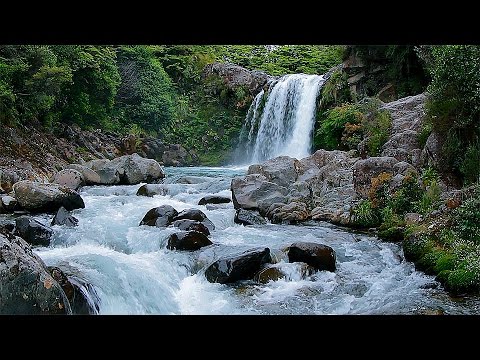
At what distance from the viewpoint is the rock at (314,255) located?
26.9ft

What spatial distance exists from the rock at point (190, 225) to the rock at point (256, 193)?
7.96 ft

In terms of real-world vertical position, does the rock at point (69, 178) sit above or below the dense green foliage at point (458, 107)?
below

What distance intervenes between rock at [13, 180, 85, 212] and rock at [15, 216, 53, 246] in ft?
7.79

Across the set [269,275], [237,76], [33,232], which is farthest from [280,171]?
[237,76]

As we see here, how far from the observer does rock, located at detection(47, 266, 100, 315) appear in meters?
6.12

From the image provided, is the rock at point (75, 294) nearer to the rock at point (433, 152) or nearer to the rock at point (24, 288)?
the rock at point (24, 288)

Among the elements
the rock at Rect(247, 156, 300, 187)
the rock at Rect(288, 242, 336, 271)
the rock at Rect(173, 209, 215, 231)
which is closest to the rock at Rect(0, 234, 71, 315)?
the rock at Rect(288, 242, 336, 271)

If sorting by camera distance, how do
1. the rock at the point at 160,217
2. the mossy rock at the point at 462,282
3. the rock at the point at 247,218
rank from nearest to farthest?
1. the mossy rock at the point at 462,282
2. the rock at the point at 160,217
3. the rock at the point at 247,218

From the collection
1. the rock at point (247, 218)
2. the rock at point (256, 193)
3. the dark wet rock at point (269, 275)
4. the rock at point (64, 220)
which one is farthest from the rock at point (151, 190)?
the dark wet rock at point (269, 275)

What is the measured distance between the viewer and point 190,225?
10.4m

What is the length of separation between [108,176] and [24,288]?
1117 centimetres
